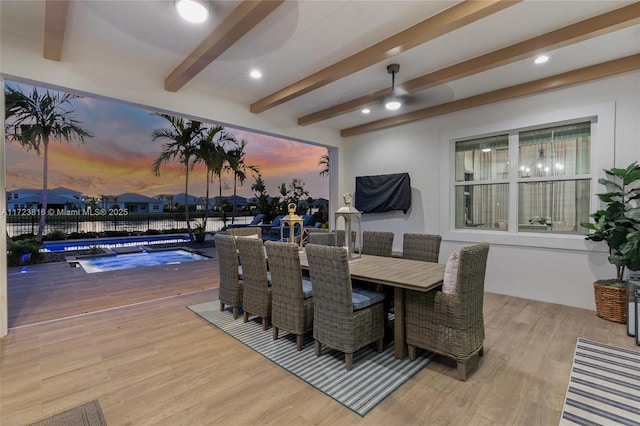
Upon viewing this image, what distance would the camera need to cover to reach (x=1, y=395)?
6.52 ft

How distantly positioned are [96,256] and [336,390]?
8.39 meters

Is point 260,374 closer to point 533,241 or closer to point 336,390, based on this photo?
point 336,390

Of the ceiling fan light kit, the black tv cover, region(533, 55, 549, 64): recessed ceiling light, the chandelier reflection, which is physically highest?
region(533, 55, 549, 64): recessed ceiling light

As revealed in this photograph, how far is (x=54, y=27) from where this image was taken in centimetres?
248

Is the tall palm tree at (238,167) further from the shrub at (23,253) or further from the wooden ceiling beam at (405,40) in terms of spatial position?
the wooden ceiling beam at (405,40)

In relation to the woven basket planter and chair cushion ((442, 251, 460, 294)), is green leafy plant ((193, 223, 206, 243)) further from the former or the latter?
the woven basket planter

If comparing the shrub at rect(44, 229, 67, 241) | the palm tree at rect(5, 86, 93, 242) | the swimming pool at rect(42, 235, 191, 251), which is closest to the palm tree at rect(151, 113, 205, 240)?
the palm tree at rect(5, 86, 93, 242)

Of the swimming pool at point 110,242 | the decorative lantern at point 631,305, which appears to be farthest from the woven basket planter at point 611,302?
the swimming pool at point 110,242

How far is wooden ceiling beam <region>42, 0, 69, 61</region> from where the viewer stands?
223 cm

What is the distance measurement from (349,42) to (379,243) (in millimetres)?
2346

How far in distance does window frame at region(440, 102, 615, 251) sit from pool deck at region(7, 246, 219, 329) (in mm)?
4200

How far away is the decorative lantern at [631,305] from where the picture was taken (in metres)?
2.80

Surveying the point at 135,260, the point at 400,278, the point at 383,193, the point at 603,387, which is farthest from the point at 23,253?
the point at 603,387

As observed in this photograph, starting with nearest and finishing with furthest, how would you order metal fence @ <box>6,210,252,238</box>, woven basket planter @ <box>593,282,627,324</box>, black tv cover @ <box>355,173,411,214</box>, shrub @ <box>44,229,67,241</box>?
1. woven basket planter @ <box>593,282,627,324</box>
2. black tv cover @ <box>355,173,411,214</box>
3. metal fence @ <box>6,210,252,238</box>
4. shrub @ <box>44,229,67,241</box>
